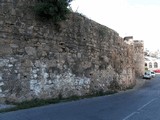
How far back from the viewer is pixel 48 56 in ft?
48.1

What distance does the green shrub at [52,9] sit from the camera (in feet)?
46.3

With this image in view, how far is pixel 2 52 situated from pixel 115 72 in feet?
38.4

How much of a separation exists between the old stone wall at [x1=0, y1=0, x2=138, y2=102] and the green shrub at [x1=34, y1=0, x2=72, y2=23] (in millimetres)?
302

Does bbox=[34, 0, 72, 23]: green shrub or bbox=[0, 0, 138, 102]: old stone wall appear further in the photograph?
bbox=[34, 0, 72, 23]: green shrub

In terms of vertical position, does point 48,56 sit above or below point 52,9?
below

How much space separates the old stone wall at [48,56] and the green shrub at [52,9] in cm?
30

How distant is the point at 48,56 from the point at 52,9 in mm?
2120

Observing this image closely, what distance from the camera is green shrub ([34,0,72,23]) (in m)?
14.1

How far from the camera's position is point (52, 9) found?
14.3 m

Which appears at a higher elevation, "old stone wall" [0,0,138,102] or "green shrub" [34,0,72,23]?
"green shrub" [34,0,72,23]

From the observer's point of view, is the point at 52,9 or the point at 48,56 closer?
the point at 52,9

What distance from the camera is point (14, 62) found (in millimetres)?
12852

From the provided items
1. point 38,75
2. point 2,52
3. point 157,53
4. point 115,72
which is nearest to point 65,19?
point 38,75

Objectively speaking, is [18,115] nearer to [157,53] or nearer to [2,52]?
[2,52]
